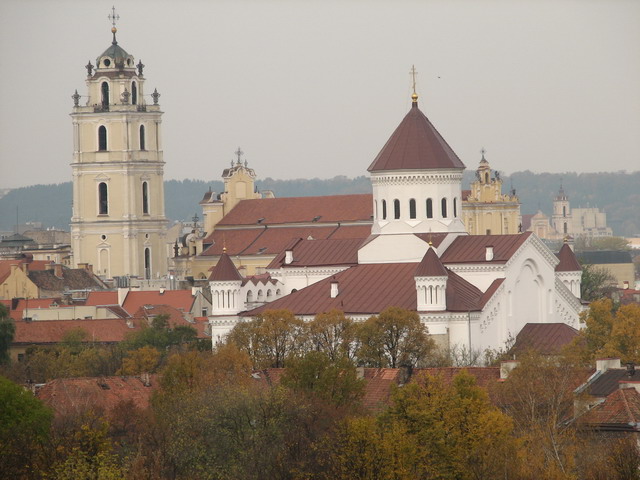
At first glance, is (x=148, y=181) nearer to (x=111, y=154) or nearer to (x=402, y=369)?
(x=111, y=154)

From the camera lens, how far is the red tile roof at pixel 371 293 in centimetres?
7562

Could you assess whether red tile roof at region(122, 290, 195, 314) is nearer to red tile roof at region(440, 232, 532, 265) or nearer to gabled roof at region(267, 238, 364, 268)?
gabled roof at region(267, 238, 364, 268)

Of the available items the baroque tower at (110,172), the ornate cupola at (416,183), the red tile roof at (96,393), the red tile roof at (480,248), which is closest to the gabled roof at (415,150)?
Answer: the ornate cupola at (416,183)

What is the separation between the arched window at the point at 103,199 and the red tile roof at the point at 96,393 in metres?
64.5

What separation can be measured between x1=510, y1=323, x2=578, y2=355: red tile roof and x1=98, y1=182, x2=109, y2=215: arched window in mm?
→ 50164

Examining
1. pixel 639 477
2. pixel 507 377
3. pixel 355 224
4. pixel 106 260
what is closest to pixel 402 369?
pixel 507 377

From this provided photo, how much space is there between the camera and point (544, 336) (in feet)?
248

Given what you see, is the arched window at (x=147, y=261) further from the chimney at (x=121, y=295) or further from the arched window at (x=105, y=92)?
the chimney at (x=121, y=295)

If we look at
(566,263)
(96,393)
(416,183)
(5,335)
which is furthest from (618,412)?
(566,263)

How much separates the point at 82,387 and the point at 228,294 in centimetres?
2384

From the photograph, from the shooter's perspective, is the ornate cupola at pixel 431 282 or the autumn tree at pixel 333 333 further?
the ornate cupola at pixel 431 282

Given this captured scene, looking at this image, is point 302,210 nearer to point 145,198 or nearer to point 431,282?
point 145,198

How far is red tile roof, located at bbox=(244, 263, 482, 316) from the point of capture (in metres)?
75.6

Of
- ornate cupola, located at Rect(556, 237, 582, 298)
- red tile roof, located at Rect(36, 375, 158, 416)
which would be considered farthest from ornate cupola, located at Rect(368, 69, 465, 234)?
red tile roof, located at Rect(36, 375, 158, 416)
